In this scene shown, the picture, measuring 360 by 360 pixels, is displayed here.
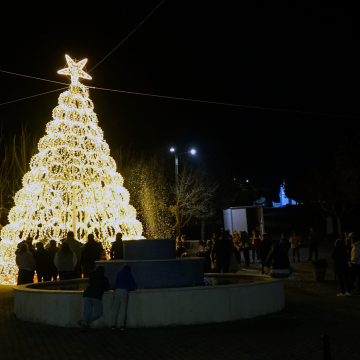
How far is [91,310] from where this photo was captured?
9.22 meters

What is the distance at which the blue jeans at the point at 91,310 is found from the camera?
9.16m

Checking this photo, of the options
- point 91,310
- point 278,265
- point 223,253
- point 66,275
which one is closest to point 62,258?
point 66,275

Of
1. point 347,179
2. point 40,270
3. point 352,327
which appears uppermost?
point 347,179

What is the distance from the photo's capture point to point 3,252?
18.2 metres

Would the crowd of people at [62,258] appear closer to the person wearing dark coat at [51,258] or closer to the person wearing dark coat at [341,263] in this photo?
the person wearing dark coat at [51,258]

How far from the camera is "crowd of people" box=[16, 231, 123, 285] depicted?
44.4ft

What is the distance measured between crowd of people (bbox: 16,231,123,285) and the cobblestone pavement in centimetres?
273

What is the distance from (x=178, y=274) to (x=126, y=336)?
7.75ft

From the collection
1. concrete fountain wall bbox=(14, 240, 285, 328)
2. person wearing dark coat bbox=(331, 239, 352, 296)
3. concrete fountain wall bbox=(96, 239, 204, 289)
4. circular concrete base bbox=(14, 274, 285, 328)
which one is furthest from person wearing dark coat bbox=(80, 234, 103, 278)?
person wearing dark coat bbox=(331, 239, 352, 296)

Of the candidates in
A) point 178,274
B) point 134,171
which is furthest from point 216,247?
point 134,171

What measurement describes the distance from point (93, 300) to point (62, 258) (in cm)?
460

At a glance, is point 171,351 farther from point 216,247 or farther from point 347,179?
point 347,179

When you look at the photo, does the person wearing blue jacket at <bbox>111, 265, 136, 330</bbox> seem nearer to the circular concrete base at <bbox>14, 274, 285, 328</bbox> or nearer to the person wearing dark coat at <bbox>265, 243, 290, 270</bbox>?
the circular concrete base at <bbox>14, 274, 285, 328</bbox>

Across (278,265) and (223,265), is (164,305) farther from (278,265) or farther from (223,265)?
(223,265)
